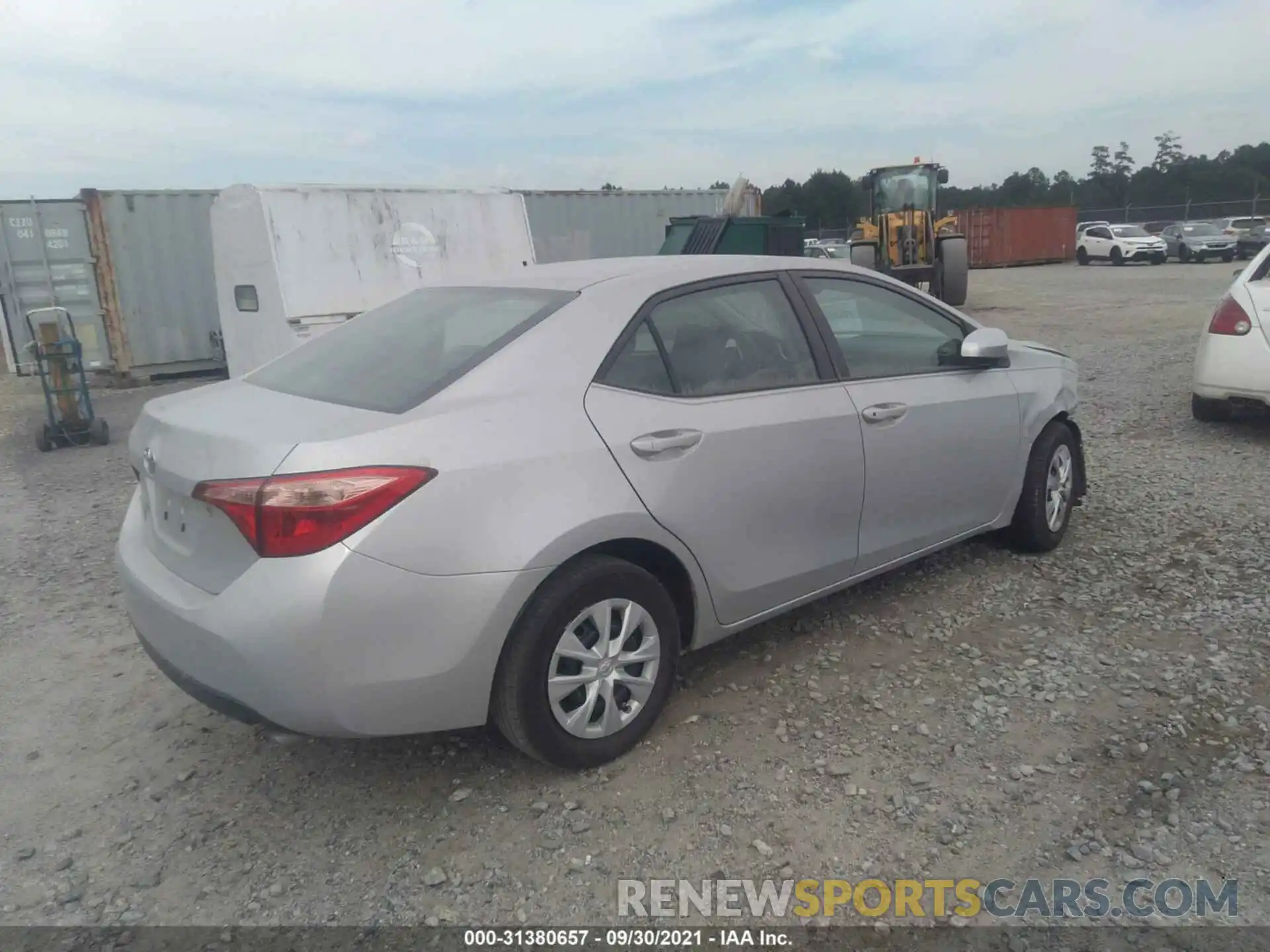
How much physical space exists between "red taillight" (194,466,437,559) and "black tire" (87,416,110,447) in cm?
776

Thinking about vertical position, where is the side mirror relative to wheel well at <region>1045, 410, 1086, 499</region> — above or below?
above

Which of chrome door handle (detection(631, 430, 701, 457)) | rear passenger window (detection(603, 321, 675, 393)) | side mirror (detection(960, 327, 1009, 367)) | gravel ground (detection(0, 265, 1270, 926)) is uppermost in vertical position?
rear passenger window (detection(603, 321, 675, 393))

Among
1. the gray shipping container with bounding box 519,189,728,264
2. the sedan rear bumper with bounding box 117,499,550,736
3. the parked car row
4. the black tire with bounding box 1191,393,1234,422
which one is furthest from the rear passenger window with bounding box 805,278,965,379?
the parked car row

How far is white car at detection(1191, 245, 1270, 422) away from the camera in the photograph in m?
6.64

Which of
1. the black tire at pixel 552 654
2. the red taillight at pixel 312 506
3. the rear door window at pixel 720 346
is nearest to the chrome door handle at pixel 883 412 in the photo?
the rear door window at pixel 720 346

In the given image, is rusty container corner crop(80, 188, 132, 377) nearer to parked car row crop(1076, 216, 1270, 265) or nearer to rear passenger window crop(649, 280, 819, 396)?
rear passenger window crop(649, 280, 819, 396)

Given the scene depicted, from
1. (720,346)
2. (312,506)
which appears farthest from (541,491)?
(720,346)

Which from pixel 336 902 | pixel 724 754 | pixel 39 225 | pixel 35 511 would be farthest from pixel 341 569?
pixel 39 225

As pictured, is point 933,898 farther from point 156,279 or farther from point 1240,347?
point 156,279

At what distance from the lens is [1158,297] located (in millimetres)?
20344

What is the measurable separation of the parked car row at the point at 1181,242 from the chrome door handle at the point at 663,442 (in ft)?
114

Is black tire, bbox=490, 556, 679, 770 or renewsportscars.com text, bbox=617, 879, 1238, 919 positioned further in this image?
black tire, bbox=490, 556, 679, 770

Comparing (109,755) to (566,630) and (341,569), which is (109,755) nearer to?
(341,569)

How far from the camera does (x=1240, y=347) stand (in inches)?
267
